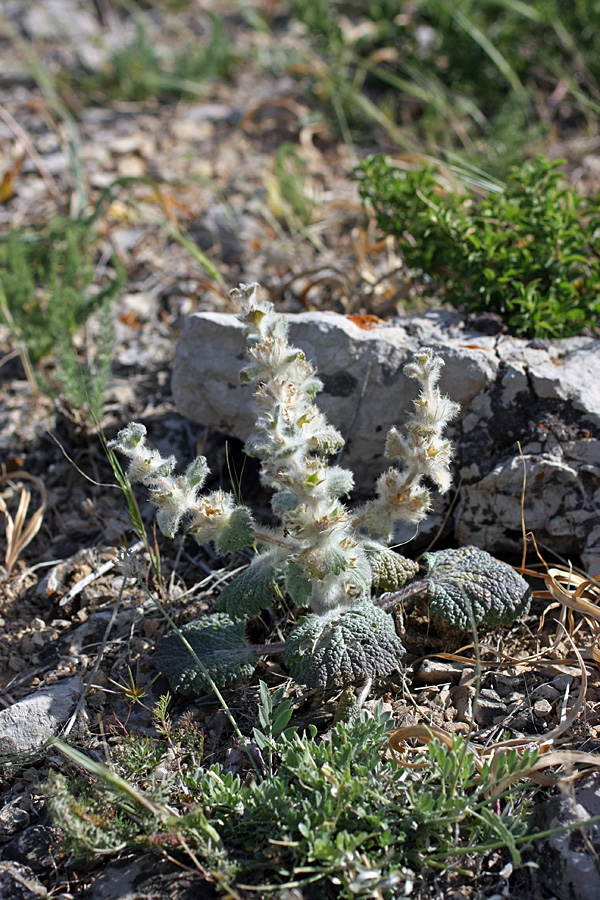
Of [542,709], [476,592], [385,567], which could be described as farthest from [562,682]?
[385,567]

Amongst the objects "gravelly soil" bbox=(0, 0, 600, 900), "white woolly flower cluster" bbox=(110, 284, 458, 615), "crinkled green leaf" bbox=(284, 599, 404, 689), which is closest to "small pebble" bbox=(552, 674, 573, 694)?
"gravelly soil" bbox=(0, 0, 600, 900)

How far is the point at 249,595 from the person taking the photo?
2.27 m

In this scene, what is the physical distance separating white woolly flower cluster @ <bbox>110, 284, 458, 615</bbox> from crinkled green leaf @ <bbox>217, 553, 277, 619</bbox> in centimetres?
7

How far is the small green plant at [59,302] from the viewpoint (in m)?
3.13

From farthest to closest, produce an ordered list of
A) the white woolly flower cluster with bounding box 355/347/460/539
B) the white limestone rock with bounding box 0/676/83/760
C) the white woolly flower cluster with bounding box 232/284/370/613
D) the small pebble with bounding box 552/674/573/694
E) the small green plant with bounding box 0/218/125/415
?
1. the small green plant with bounding box 0/218/125/415
2. the small pebble with bounding box 552/674/573/694
3. the white limestone rock with bounding box 0/676/83/760
4. the white woolly flower cluster with bounding box 355/347/460/539
5. the white woolly flower cluster with bounding box 232/284/370/613

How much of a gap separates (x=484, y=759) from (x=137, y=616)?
128cm

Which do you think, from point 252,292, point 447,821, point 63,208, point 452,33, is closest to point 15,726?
point 447,821

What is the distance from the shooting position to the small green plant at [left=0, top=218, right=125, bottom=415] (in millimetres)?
3135

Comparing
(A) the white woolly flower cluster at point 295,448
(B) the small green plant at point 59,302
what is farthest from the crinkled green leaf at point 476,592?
(B) the small green plant at point 59,302

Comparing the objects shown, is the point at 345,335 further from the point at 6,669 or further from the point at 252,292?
the point at 6,669

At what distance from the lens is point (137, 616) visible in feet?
8.64

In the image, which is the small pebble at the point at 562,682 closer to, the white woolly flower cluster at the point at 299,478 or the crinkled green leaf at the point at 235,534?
the white woolly flower cluster at the point at 299,478

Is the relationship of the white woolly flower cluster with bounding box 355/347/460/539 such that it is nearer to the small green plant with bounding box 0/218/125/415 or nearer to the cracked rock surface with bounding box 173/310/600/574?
the cracked rock surface with bounding box 173/310/600/574

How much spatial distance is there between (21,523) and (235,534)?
1.17 m
